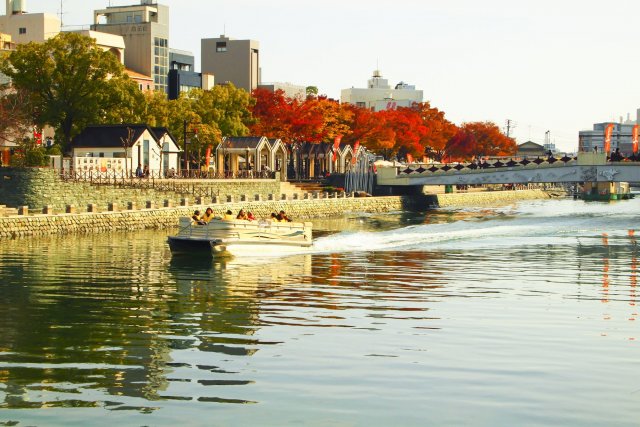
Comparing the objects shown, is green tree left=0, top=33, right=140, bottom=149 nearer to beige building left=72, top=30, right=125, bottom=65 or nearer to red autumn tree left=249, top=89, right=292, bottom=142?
red autumn tree left=249, top=89, right=292, bottom=142

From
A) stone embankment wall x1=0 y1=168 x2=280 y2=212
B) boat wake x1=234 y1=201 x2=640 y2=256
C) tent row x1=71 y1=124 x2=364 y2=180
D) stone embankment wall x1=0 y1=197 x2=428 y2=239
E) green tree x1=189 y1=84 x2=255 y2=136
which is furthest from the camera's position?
green tree x1=189 y1=84 x2=255 y2=136

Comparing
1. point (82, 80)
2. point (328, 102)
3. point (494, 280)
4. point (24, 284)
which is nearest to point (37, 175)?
point (82, 80)

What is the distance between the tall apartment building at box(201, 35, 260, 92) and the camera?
193 meters

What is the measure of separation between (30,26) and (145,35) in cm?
2101

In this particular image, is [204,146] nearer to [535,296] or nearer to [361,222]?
[361,222]

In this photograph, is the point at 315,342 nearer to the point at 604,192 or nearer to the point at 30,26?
the point at 30,26

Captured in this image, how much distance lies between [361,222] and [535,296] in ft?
181

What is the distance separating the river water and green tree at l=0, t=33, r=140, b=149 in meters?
49.2

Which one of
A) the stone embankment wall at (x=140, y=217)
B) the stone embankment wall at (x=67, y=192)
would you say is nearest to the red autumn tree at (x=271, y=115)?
the stone embankment wall at (x=140, y=217)

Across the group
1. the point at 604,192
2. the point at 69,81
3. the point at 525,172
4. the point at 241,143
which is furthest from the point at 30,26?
the point at 604,192

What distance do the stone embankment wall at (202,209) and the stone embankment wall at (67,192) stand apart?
12.0 feet

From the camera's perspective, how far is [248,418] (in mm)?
18234

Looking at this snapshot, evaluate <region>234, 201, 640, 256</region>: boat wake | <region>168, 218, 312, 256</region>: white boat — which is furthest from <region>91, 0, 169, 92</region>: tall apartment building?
<region>168, 218, 312, 256</region>: white boat

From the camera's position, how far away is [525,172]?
114812mm
